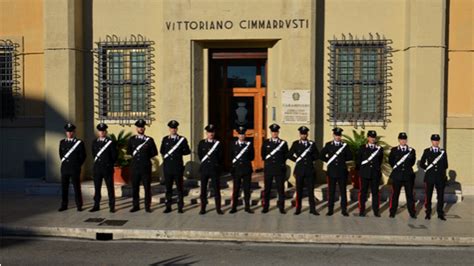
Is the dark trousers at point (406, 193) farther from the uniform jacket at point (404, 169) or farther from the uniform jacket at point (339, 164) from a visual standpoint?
the uniform jacket at point (339, 164)

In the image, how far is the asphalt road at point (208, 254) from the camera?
7461mm

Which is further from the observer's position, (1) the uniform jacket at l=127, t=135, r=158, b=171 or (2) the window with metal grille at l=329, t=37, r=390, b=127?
(2) the window with metal grille at l=329, t=37, r=390, b=127

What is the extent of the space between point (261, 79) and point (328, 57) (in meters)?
1.89

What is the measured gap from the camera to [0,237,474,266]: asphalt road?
7.46 meters

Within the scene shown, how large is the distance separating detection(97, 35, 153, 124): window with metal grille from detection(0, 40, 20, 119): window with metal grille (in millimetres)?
2306

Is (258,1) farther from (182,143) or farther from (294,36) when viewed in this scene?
(182,143)

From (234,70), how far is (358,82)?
3.24m

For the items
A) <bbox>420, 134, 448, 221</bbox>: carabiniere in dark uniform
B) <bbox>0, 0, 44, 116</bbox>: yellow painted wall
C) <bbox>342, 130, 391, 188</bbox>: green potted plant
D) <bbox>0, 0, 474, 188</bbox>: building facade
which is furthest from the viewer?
<bbox>0, 0, 44, 116</bbox>: yellow painted wall

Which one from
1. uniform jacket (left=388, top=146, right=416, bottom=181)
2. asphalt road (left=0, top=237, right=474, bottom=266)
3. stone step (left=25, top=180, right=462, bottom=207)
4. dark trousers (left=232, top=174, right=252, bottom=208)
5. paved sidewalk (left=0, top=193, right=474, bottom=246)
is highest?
uniform jacket (left=388, top=146, right=416, bottom=181)

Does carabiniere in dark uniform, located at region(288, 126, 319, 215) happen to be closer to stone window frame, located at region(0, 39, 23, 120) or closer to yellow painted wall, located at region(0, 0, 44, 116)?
yellow painted wall, located at region(0, 0, 44, 116)

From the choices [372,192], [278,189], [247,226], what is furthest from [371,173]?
[247,226]

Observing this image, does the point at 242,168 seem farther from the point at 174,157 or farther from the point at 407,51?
the point at 407,51

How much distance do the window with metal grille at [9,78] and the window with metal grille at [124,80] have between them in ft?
7.57

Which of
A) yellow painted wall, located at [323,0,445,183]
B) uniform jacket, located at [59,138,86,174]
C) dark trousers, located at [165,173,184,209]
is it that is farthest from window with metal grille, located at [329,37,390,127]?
uniform jacket, located at [59,138,86,174]
